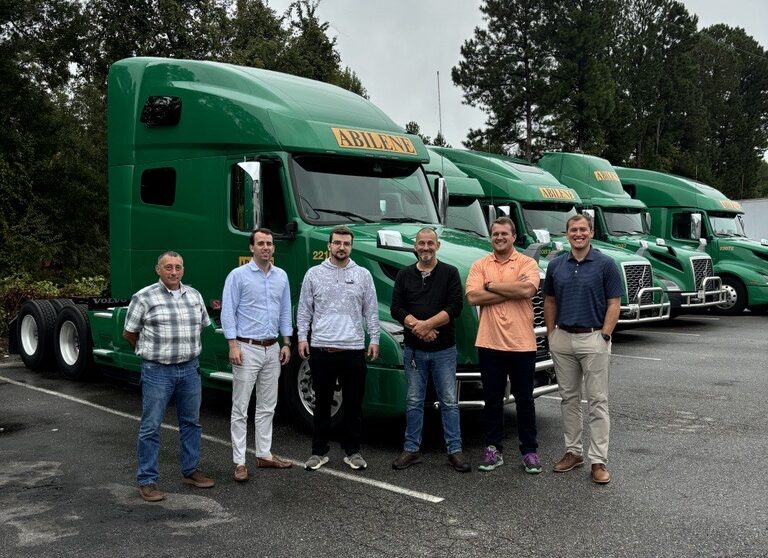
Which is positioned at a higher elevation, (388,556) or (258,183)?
(258,183)

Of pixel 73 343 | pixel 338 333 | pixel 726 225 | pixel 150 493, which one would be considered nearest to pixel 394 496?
pixel 338 333

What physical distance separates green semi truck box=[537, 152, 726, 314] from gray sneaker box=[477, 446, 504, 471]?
10395 millimetres

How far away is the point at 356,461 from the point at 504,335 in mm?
1525

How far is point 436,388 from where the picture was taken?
19.8ft

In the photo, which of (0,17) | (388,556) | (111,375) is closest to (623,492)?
(388,556)

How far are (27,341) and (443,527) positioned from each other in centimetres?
845

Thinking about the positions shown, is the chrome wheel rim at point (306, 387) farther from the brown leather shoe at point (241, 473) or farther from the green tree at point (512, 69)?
the green tree at point (512, 69)

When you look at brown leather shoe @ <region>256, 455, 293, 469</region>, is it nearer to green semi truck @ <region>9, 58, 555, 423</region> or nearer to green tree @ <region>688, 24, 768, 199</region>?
green semi truck @ <region>9, 58, 555, 423</region>

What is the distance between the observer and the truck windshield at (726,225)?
1842 cm

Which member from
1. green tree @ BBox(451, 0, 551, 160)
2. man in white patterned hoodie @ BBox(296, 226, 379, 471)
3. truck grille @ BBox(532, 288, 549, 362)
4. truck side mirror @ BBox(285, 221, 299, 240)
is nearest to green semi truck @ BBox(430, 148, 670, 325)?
truck grille @ BBox(532, 288, 549, 362)

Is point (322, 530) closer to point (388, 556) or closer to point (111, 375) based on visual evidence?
point (388, 556)

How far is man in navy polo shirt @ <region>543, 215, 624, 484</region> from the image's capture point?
5.79 m

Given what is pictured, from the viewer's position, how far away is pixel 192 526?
484 centimetres

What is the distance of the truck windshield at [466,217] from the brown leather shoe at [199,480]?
5.80m
